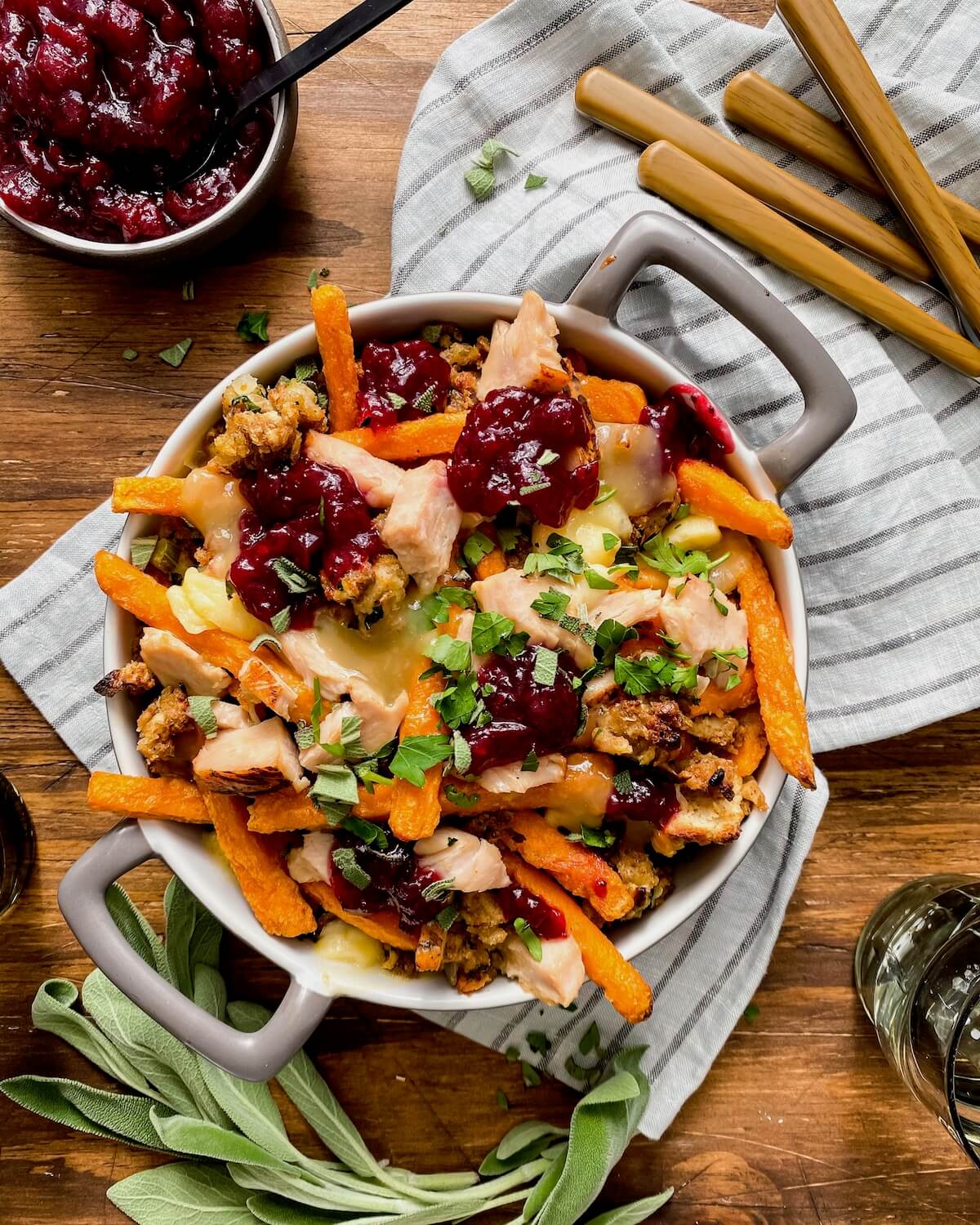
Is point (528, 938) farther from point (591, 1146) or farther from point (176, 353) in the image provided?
point (176, 353)

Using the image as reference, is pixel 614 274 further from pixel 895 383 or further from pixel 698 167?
pixel 895 383

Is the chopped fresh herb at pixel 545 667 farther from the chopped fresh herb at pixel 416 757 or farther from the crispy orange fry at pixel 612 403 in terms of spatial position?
the crispy orange fry at pixel 612 403

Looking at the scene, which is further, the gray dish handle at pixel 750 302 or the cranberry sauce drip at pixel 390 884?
the gray dish handle at pixel 750 302

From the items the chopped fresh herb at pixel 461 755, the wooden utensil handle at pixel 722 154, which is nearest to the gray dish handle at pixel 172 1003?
the chopped fresh herb at pixel 461 755

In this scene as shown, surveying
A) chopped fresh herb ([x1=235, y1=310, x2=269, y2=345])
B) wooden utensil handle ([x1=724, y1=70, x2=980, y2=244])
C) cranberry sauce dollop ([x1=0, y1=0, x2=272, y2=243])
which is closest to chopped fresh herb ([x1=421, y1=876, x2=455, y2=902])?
chopped fresh herb ([x1=235, y1=310, x2=269, y2=345])

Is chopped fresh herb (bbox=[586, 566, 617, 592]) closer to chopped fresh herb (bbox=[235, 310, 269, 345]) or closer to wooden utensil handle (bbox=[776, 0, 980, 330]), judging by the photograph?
chopped fresh herb (bbox=[235, 310, 269, 345])

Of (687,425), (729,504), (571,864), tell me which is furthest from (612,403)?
(571,864)
